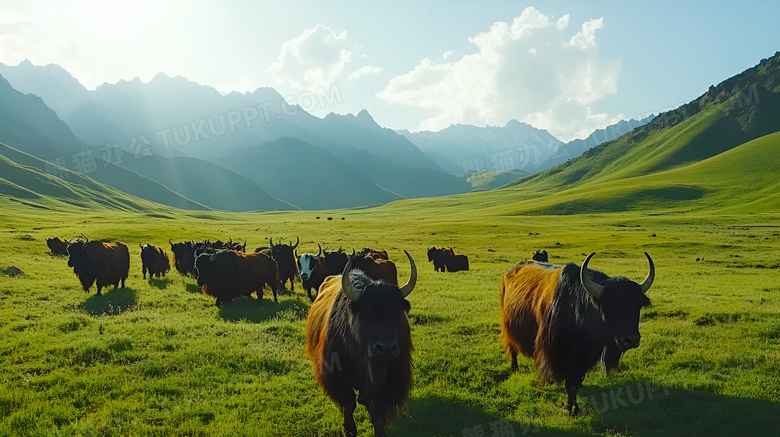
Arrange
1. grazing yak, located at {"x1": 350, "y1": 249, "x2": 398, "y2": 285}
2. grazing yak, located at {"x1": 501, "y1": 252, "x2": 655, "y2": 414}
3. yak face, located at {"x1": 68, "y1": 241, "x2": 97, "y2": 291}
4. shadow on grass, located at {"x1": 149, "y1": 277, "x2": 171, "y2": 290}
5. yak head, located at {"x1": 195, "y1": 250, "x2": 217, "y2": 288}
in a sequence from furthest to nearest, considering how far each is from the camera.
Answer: shadow on grass, located at {"x1": 149, "y1": 277, "x2": 171, "y2": 290}
yak face, located at {"x1": 68, "y1": 241, "x2": 97, "y2": 291}
yak head, located at {"x1": 195, "y1": 250, "x2": 217, "y2": 288}
grazing yak, located at {"x1": 350, "y1": 249, "x2": 398, "y2": 285}
grazing yak, located at {"x1": 501, "y1": 252, "x2": 655, "y2": 414}

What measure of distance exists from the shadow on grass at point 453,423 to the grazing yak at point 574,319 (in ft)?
3.60

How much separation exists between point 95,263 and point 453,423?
17.5 m

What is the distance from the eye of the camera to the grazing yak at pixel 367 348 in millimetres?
5594

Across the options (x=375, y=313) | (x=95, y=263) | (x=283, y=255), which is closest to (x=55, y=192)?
(x=95, y=263)

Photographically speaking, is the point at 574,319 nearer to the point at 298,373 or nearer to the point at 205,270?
the point at 298,373

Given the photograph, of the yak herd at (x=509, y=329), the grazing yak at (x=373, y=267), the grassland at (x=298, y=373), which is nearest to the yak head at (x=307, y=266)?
the grassland at (x=298, y=373)

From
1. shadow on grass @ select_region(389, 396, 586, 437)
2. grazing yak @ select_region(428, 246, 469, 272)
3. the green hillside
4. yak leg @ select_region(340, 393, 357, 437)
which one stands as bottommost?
grazing yak @ select_region(428, 246, 469, 272)

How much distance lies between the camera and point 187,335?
1123cm

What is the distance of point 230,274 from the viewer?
16047 millimetres

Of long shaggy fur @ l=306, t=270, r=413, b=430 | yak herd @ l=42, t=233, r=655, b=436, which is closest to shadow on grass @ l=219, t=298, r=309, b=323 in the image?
yak herd @ l=42, t=233, r=655, b=436

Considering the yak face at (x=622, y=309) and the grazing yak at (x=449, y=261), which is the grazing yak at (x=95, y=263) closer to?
the yak face at (x=622, y=309)

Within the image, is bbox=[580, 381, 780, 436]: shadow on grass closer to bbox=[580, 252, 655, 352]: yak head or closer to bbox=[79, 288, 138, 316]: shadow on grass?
bbox=[580, 252, 655, 352]: yak head

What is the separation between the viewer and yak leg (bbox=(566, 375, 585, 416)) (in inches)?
290

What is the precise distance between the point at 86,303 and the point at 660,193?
424ft
